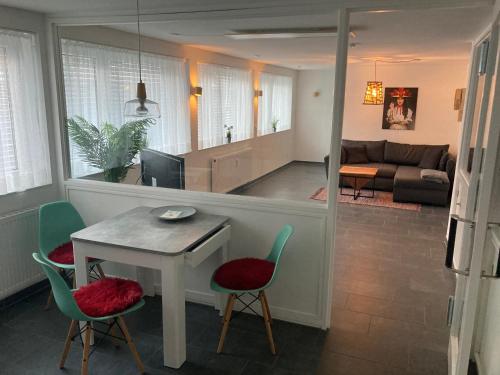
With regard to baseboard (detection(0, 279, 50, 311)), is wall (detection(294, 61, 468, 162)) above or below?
above

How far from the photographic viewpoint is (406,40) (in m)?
4.40

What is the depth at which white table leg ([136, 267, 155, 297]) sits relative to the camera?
3529mm

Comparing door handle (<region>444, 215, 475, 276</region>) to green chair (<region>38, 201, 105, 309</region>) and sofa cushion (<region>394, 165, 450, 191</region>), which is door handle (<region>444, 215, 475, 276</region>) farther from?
sofa cushion (<region>394, 165, 450, 191</region>)

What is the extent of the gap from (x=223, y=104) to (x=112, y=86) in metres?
1.45

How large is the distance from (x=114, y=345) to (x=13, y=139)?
1815 millimetres

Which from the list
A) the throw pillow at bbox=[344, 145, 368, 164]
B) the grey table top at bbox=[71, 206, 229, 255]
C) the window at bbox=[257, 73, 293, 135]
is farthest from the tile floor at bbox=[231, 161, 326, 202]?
the throw pillow at bbox=[344, 145, 368, 164]

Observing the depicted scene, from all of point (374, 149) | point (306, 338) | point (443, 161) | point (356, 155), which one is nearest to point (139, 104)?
point (306, 338)

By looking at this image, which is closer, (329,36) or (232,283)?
(232,283)

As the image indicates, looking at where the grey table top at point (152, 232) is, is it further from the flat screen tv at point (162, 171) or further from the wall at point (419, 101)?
the wall at point (419, 101)

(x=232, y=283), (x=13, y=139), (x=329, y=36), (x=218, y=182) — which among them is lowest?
(x=232, y=283)

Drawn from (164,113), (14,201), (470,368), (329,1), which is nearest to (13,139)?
(14,201)

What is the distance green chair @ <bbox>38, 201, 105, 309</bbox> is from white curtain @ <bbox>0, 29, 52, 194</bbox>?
34cm

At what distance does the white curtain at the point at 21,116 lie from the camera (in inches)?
124

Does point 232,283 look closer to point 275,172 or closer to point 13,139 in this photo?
point 275,172
